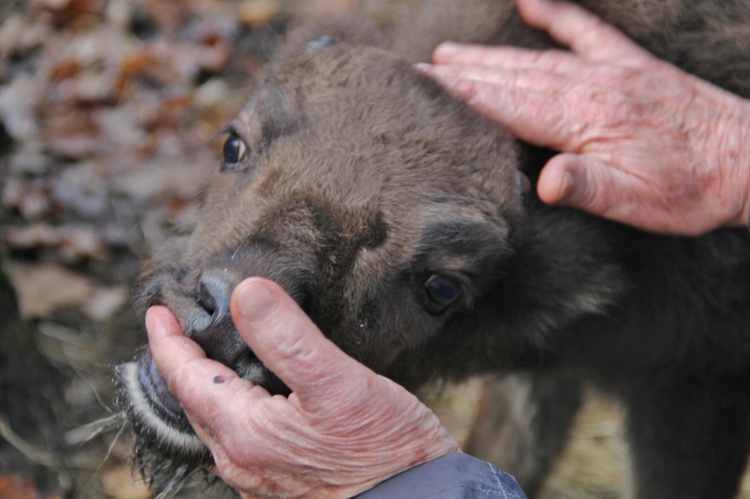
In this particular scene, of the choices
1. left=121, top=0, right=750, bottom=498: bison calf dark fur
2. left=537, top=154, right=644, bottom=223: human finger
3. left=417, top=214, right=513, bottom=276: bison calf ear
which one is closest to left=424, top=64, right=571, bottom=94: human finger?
left=121, top=0, right=750, bottom=498: bison calf dark fur

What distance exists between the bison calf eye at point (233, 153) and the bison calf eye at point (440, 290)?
2.59 ft

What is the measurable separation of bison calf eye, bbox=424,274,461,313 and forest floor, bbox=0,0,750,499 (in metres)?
1.11

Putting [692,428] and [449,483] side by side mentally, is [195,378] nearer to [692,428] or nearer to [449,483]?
[449,483]

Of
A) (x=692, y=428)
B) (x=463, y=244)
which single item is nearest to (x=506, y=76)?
(x=463, y=244)

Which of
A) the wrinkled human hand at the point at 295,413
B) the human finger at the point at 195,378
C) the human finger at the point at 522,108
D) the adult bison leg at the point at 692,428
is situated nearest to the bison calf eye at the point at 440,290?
the human finger at the point at 522,108

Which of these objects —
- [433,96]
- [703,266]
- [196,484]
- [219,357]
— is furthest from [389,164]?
[196,484]

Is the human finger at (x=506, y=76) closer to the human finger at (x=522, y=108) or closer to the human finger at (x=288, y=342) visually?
the human finger at (x=522, y=108)

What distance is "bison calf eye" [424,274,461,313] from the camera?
3.00 meters

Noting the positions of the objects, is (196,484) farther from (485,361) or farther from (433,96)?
(433,96)

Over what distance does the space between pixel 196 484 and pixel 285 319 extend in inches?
91.9

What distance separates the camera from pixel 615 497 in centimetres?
529

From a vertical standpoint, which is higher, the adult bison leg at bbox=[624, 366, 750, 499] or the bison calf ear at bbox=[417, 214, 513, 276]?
the bison calf ear at bbox=[417, 214, 513, 276]

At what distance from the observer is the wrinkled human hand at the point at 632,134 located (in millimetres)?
3043

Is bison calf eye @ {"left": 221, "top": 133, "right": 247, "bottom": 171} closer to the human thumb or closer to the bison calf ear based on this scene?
the bison calf ear
